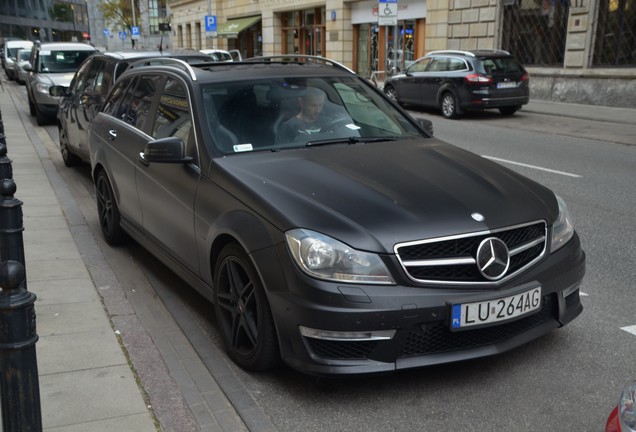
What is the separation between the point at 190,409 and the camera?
3.41m

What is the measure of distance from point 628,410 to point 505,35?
22834 millimetres

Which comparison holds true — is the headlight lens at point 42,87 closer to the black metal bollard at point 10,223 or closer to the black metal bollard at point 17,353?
the black metal bollard at point 10,223

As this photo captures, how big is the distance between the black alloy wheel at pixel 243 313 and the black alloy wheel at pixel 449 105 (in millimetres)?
14551

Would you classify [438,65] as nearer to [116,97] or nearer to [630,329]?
[116,97]

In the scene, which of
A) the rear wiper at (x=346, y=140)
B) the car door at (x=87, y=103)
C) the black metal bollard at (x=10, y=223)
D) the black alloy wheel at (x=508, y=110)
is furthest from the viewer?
the black alloy wheel at (x=508, y=110)

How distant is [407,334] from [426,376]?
56cm

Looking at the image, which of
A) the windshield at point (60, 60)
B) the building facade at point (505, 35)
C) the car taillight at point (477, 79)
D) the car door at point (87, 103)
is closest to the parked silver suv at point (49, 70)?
the windshield at point (60, 60)

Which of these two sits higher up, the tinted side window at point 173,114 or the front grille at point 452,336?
the tinted side window at point 173,114

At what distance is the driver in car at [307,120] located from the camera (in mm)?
4523

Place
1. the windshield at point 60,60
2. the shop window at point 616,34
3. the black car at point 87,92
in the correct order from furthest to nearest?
the shop window at point 616,34, the windshield at point 60,60, the black car at point 87,92

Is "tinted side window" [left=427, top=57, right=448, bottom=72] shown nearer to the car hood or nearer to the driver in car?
the driver in car

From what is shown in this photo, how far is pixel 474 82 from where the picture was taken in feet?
56.2

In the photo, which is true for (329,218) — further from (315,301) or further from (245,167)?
(245,167)

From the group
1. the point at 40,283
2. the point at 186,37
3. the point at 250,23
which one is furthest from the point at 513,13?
the point at 186,37
